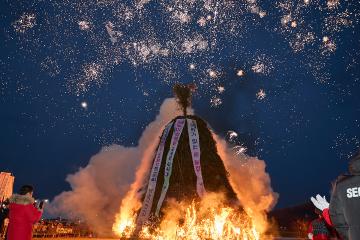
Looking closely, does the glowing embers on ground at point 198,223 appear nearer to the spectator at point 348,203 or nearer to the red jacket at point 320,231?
the red jacket at point 320,231

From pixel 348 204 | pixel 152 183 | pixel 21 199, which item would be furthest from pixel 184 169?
pixel 348 204

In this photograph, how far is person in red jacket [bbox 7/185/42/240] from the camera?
24.1 feet

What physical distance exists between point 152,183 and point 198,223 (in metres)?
3.90

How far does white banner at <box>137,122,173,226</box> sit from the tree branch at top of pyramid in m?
1.48

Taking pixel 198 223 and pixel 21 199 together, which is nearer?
pixel 21 199

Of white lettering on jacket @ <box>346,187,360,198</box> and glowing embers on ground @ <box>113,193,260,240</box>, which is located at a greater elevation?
glowing embers on ground @ <box>113,193,260,240</box>

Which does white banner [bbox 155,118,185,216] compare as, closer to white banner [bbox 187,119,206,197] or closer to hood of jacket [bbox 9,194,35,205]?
white banner [bbox 187,119,206,197]

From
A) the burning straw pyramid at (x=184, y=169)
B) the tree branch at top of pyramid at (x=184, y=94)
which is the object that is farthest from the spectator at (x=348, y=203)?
the tree branch at top of pyramid at (x=184, y=94)

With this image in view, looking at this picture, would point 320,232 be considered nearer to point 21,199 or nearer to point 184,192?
point 21,199

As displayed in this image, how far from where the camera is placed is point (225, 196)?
1872 centimetres

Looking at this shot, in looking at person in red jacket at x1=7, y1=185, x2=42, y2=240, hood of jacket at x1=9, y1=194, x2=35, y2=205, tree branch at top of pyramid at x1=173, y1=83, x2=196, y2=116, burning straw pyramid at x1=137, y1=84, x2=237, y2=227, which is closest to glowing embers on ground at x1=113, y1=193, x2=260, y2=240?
burning straw pyramid at x1=137, y1=84, x2=237, y2=227

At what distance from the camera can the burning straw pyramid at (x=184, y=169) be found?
18.2 meters

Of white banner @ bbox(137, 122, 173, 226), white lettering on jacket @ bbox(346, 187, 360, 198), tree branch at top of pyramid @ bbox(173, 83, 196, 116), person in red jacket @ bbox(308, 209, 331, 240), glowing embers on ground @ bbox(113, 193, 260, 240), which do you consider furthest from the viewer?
tree branch at top of pyramid @ bbox(173, 83, 196, 116)

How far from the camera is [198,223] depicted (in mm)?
16000
